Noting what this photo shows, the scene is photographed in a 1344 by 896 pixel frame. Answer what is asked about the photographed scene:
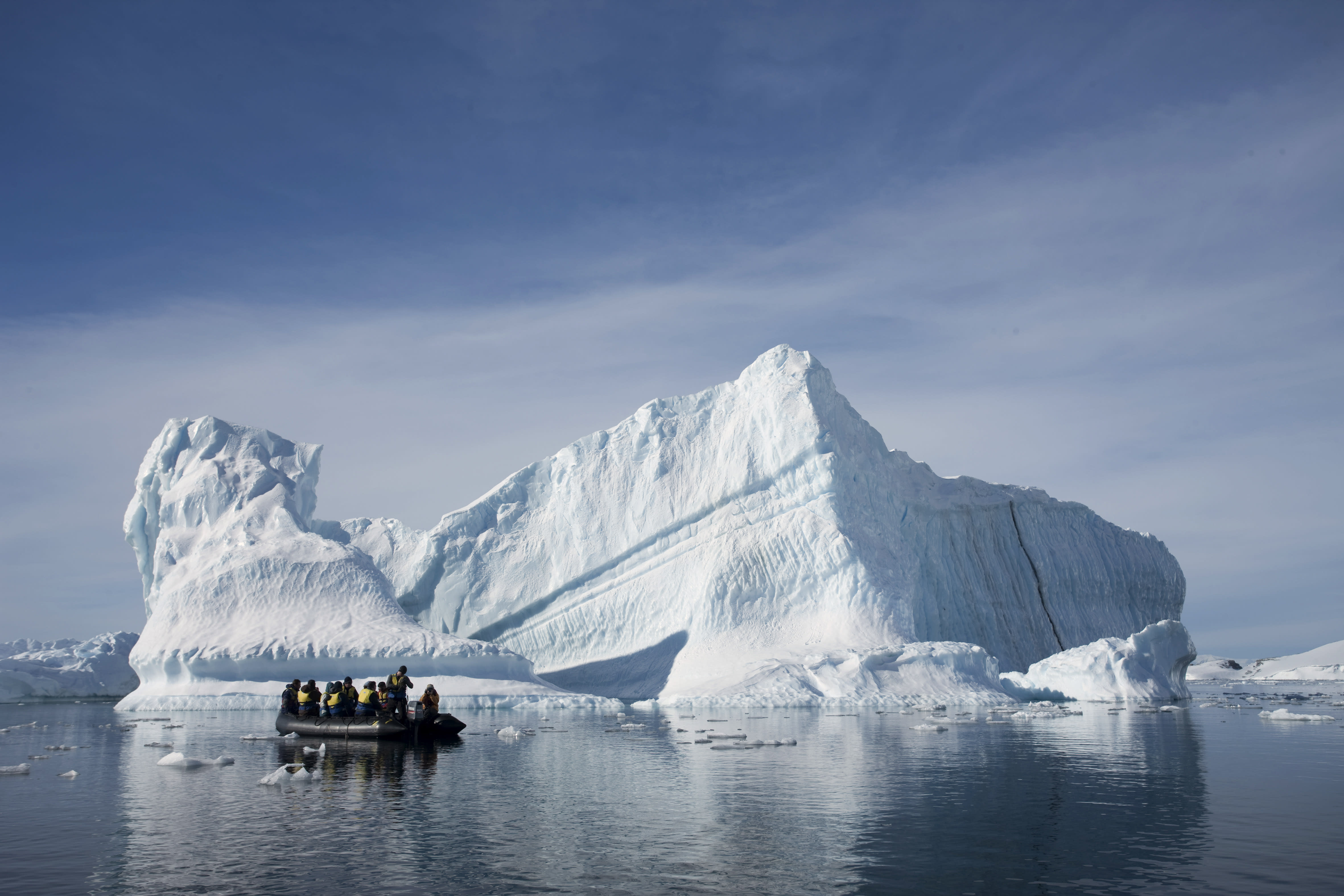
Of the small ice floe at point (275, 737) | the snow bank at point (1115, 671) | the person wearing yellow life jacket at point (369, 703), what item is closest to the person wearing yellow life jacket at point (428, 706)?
the person wearing yellow life jacket at point (369, 703)

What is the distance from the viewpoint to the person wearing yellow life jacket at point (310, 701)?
2023 centimetres

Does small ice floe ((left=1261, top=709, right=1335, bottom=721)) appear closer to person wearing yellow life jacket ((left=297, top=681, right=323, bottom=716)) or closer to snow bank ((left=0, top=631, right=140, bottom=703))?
person wearing yellow life jacket ((left=297, top=681, right=323, bottom=716))

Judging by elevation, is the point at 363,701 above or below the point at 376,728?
above

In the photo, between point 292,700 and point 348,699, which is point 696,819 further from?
point 292,700

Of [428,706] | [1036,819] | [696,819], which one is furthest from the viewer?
[428,706]

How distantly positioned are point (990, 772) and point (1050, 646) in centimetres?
2776

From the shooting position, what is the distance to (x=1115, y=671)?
30906mm

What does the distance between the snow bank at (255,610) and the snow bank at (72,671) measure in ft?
50.5

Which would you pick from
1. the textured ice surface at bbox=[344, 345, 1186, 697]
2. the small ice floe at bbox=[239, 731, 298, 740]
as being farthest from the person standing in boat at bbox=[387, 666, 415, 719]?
the textured ice surface at bbox=[344, 345, 1186, 697]

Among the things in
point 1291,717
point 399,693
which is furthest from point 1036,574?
point 399,693

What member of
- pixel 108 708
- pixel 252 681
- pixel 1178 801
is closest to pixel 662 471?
pixel 252 681

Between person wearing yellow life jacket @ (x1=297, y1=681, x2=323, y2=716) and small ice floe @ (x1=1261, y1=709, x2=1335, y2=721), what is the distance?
67.7 ft

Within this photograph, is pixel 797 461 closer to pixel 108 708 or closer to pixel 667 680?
pixel 667 680

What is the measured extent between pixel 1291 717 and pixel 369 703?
65.2ft
